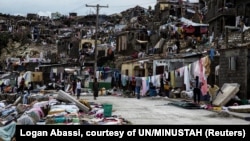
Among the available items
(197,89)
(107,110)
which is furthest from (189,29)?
(107,110)

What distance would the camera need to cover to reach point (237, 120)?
1631 cm

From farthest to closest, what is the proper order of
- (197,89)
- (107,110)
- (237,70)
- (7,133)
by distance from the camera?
(197,89) < (237,70) < (107,110) < (7,133)

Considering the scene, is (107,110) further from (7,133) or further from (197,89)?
(197,89)

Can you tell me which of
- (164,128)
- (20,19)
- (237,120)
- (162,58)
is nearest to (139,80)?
(162,58)

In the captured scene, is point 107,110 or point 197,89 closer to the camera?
point 107,110

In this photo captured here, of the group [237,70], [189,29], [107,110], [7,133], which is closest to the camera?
[7,133]

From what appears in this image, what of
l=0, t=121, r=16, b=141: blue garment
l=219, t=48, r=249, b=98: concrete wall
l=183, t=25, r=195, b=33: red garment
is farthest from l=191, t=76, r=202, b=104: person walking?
l=183, t=25, r=195, b=33: red garment

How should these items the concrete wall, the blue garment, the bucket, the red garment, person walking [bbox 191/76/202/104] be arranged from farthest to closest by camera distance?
1. the red garment
2. person walking [bbox 191/76/202/104]
3. the concrete wall
4. the bucket
5. the blue garment

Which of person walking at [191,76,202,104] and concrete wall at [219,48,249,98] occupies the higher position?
concrete wall at [219,48,249,98]

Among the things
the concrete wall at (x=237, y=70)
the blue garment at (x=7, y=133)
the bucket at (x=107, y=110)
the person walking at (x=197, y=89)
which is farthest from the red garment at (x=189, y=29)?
the blue garment at (x=7, y=133)

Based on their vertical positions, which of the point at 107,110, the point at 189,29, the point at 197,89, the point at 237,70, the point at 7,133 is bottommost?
the point at 7,133

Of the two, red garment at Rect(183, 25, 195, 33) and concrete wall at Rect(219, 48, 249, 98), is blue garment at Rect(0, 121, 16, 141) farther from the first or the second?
red garment at Rect(183, 25, 195, 33)

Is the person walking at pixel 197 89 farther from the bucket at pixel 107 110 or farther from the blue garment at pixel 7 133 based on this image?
the blue garment at pixel 7 133

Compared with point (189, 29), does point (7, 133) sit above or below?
below
